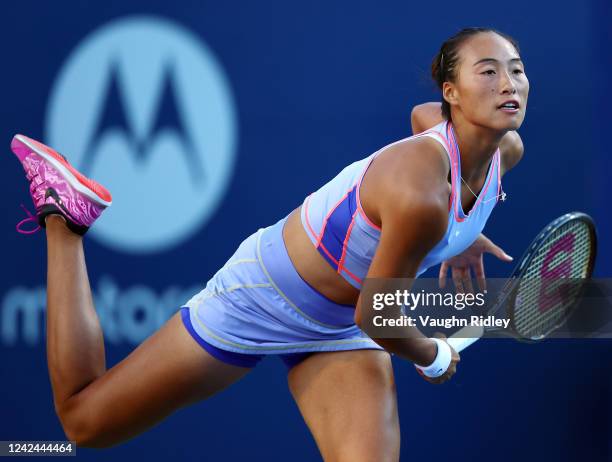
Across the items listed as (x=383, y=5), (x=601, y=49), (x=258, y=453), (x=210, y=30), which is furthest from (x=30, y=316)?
(x=601, y=49)

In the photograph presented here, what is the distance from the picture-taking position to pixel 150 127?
3.29m

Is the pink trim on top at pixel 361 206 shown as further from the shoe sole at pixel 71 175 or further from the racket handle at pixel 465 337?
the shoe sole at pixel 71 175

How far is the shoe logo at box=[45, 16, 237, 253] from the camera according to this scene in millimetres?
3287

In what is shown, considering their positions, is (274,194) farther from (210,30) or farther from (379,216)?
(379,216)

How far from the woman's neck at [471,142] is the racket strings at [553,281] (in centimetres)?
44

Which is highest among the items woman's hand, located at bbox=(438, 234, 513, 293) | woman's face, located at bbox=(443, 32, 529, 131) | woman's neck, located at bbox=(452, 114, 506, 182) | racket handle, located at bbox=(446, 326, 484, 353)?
woman's face, located at bbox=(443, 32, 529, 131)

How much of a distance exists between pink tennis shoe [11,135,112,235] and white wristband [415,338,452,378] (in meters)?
0.96

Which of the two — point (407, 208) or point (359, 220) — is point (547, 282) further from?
Answer: point (407, 208)

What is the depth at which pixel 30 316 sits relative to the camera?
10.9ft

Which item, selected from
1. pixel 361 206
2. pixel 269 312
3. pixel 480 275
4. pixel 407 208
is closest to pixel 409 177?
pixel 407 208

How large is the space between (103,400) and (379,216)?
2.76 ft

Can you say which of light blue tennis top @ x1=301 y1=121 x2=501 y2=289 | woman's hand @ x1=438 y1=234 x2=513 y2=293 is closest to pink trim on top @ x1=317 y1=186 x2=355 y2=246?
light blue tennis top @ x1=301 y1=121 x2=501 y2=289

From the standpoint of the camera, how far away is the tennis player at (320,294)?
2.13 metres

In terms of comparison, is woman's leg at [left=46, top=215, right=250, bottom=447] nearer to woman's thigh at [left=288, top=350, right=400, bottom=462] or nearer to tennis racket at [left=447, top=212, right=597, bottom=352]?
woman's thigh at [left=288, top=350, right=400, bottom=462]
